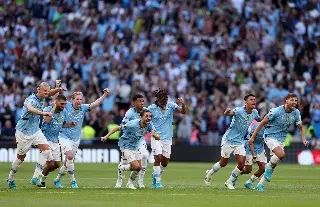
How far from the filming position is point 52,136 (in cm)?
2602

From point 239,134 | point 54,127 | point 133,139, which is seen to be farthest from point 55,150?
point 239,134

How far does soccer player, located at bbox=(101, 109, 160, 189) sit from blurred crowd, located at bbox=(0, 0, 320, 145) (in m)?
15.7

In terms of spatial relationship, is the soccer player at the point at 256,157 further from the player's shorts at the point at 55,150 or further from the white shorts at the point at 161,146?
the player's shorts at the point at 55,150

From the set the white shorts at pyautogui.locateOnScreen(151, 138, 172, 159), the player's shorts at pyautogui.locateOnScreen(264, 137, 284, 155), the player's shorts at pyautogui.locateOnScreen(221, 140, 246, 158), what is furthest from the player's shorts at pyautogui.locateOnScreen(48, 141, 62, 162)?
the player's shorts at pyautogui.locateOnScreen(264, 137, 284, 155)

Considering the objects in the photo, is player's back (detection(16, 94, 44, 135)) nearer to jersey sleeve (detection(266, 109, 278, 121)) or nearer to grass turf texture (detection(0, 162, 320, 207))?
grass turf texture (detection(0, 162, 320, 207))

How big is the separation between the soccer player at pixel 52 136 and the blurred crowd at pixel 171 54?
15016mm

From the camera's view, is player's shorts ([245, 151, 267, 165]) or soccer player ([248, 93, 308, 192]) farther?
player's shorts ([245, 151, 267, 165])

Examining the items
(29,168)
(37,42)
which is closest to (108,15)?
(37,42)

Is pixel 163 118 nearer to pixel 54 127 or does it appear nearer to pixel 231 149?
pixel 231 149

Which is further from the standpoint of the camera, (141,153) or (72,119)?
(72,119)

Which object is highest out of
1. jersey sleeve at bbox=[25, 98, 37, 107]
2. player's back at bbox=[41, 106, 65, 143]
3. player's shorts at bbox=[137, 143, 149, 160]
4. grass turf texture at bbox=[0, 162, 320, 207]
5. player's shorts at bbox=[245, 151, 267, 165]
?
jersey sleeve at bbox=[25, 98, 37, 107]

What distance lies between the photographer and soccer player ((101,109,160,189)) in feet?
81.9

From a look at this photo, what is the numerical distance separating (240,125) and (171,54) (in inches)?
692

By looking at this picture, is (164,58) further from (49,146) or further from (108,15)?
(49,146)
